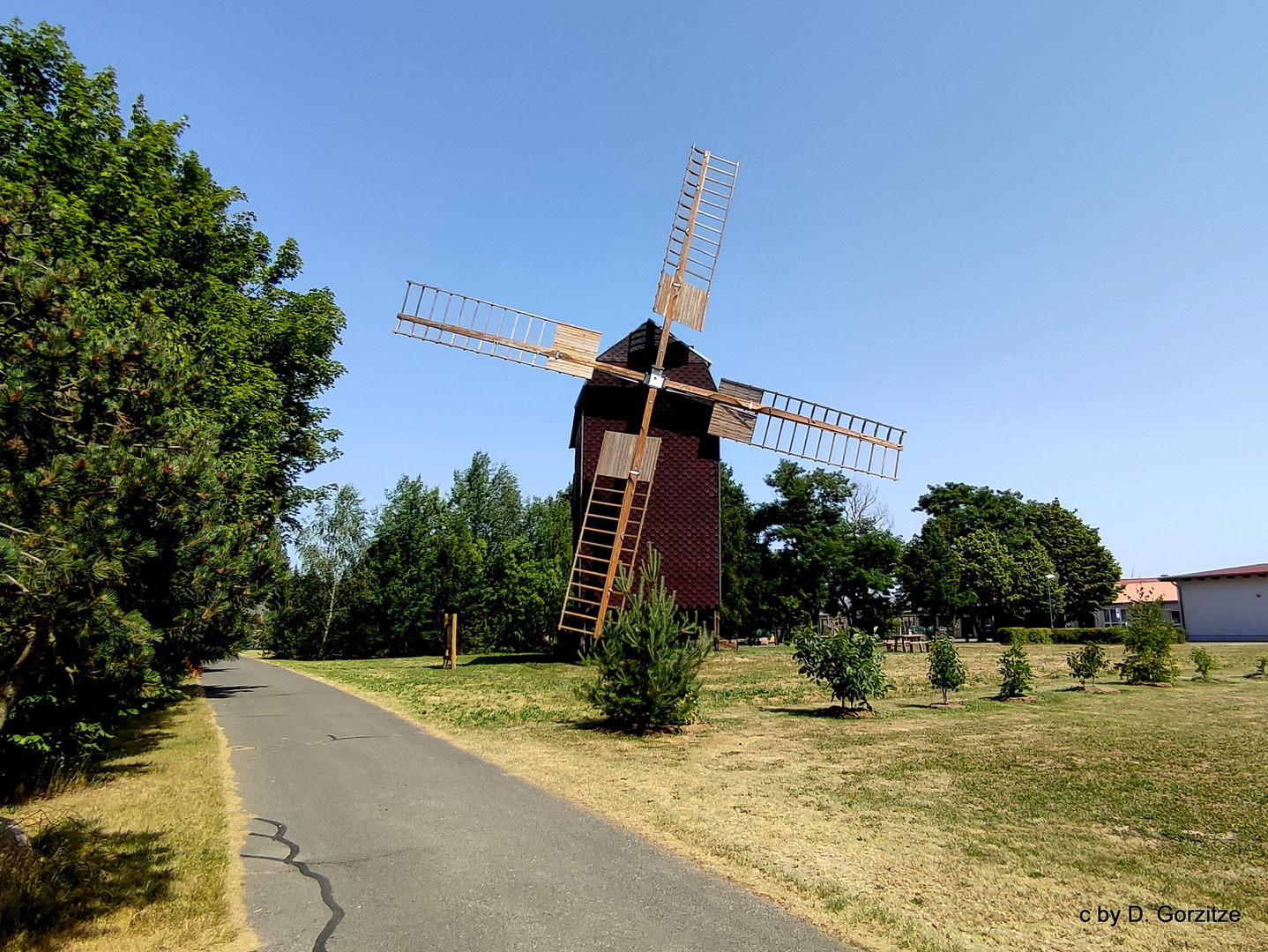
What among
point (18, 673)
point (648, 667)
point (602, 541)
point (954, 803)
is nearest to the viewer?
point (18, 673)

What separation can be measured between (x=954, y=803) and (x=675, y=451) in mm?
19172

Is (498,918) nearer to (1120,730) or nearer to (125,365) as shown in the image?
(125,365)

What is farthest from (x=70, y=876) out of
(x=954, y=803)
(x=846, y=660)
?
(x=846, y=660)

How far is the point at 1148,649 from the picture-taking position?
70.7 ft

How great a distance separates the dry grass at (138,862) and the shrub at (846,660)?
11396 millimetres

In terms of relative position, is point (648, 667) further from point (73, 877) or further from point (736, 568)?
point (736, 568)

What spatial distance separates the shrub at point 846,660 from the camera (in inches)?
626

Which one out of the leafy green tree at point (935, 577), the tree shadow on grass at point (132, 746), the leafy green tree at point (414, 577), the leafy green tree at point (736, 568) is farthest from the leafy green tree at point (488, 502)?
the tree shadow on grass at point (132, 746)

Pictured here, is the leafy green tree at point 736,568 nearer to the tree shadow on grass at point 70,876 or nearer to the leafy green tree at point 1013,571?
the leafy green tree at point 1013,571

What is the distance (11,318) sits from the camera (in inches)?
206

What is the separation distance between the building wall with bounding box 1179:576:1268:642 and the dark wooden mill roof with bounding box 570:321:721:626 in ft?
151

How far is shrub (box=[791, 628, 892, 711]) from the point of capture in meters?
15.9

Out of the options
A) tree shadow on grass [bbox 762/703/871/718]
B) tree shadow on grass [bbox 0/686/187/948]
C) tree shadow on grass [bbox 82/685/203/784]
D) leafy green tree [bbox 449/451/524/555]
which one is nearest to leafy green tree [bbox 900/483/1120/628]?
leafy green tree [bbox 449/451/524/555]

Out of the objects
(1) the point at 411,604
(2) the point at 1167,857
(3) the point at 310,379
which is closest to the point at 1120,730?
(2) the point at 1167,857
